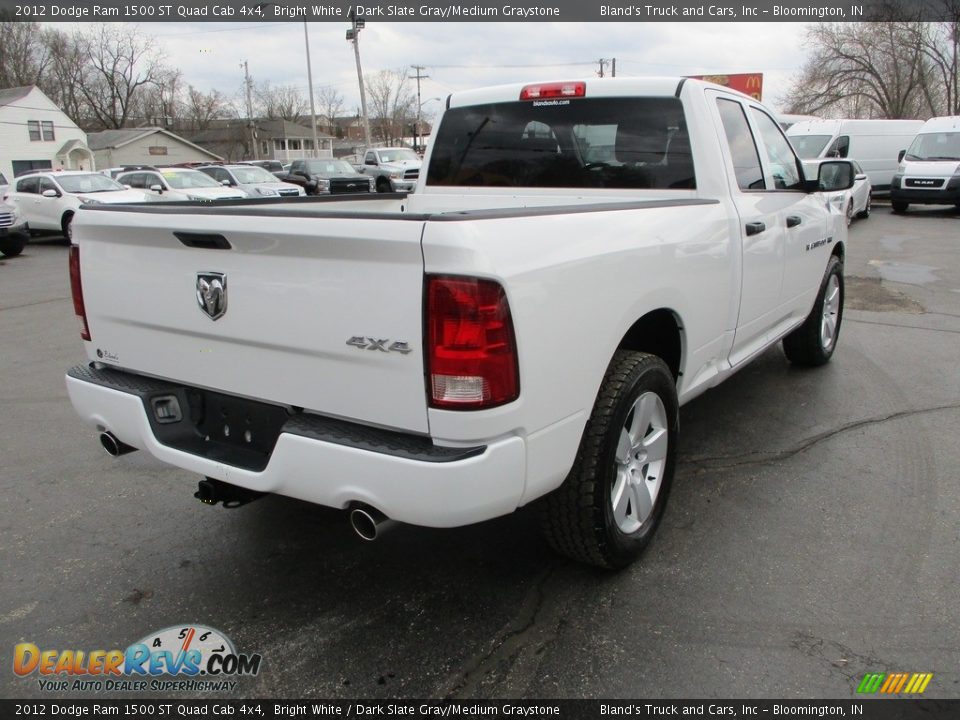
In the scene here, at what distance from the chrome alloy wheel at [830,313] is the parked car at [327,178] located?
19358mm

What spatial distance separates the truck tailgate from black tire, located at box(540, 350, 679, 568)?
2.46 ft

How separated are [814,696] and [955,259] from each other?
40.2 feet

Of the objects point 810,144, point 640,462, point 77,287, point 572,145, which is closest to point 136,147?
point 810,144

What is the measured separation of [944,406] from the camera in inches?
195

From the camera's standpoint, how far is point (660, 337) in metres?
3.32

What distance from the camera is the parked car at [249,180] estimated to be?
2019cm

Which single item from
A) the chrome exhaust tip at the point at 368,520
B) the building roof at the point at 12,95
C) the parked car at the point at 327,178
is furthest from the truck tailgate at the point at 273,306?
the building roof at the point at 12,95

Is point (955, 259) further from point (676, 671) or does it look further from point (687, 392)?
point (676, 671)

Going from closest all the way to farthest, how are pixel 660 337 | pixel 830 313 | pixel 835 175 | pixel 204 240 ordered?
pixel 204 240, pixel 660 337, pixel 835 175, pixel 830 313

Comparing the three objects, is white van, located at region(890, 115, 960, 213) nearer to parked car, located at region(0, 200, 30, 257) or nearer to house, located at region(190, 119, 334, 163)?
parked car, located at region(0, 200, 30, 257)

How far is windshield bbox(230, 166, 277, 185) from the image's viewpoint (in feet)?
69.8

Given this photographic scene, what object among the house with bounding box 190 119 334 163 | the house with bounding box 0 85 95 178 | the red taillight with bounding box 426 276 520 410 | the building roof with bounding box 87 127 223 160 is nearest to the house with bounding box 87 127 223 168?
the building roof with bounding box 87 127 223 160

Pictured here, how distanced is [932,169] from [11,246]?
2203 centimetres

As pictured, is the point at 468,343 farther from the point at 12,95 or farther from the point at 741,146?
the point at 12,95
